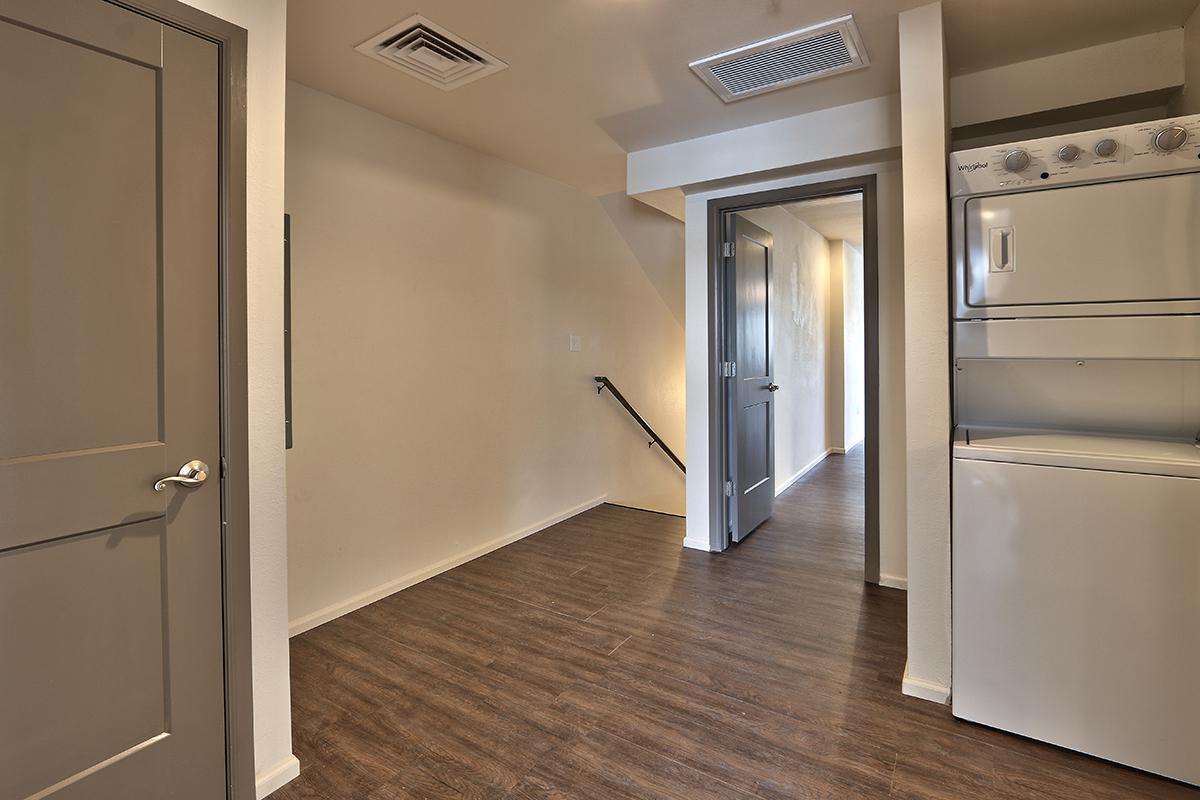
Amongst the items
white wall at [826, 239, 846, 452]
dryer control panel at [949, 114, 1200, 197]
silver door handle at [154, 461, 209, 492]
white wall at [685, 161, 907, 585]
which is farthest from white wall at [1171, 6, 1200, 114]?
white wall at [826, 239, 846, 452]

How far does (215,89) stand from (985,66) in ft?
8.93

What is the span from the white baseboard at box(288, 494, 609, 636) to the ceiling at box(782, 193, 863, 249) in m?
3.05

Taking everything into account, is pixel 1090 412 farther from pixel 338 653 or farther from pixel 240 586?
pixel 338 653

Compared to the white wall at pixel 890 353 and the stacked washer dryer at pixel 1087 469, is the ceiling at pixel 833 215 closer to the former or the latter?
the white wall at pixel 890 353

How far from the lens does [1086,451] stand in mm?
1715

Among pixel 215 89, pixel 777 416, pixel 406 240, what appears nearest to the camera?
pixel 215 89

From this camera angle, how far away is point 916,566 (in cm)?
204

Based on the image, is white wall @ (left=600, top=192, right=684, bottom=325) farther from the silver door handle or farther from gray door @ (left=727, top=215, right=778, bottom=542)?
the silver door handle

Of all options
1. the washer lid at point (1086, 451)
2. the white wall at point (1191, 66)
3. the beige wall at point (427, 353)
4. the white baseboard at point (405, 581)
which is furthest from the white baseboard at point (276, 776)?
the white wall at point (1191, 66)

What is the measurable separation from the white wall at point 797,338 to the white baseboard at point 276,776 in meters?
3.85

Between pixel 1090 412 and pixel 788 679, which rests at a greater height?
pixel 1090 412

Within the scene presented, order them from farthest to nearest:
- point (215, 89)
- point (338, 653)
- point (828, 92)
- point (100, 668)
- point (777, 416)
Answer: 1. point (777, 416)
2. point (828, 92)
3. point (338, 653)
4. point (215, 89)
5. point (100, 668)

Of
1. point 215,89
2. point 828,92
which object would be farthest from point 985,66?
point 215,89

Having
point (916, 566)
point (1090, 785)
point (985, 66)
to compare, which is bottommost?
point (1090, 785)
